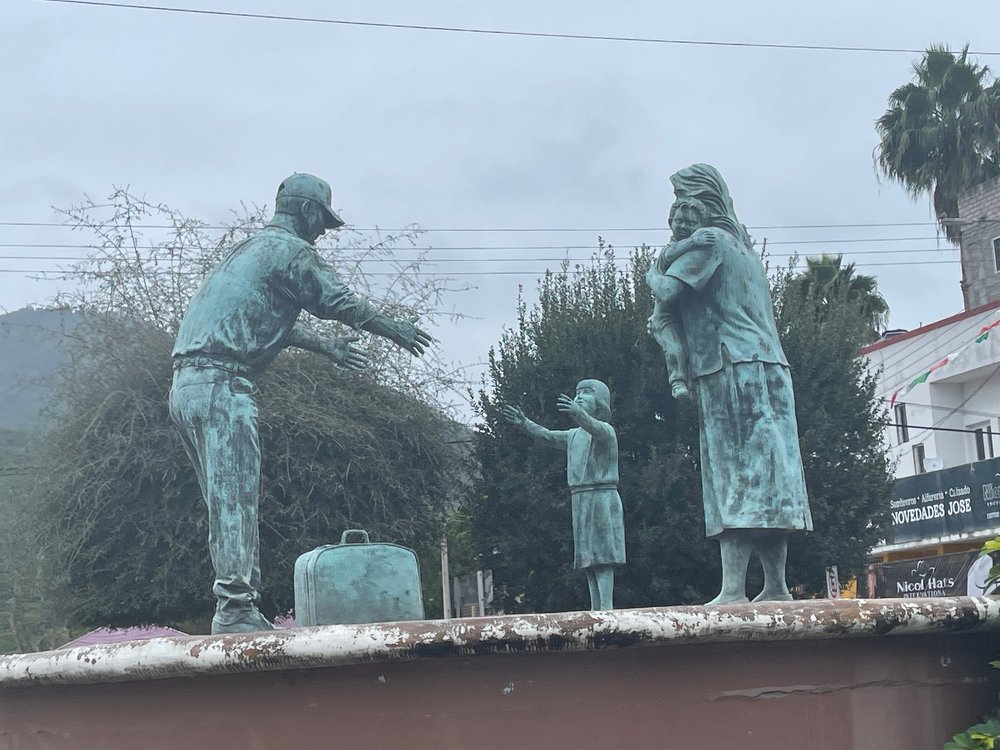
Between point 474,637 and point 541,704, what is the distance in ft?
0.87

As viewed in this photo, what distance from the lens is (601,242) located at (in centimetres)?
2162

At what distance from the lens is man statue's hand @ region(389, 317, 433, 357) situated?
4902mm

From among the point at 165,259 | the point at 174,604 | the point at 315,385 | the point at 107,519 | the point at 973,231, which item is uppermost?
the point at 973,231

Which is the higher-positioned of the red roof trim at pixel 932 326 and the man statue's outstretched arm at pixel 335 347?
the red roof trim at pixel 932 326

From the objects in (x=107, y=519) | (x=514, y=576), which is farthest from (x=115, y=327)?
(x=514, y=576)

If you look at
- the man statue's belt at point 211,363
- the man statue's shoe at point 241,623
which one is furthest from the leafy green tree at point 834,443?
the man statue's shoe at point 241,623

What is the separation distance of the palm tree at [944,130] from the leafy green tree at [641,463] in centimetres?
1426

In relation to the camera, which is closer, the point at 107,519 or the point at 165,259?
the point at 107,519

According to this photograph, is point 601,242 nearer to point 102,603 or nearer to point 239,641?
point 102,603

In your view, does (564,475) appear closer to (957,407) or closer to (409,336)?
(409,336)

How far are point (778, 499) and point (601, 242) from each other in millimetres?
16949

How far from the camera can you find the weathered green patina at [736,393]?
16.2 ft

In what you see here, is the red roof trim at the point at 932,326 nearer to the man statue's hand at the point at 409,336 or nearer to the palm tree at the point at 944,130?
the palm tree at the point at 944,130

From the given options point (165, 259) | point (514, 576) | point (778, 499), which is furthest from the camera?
point (514, 576)
